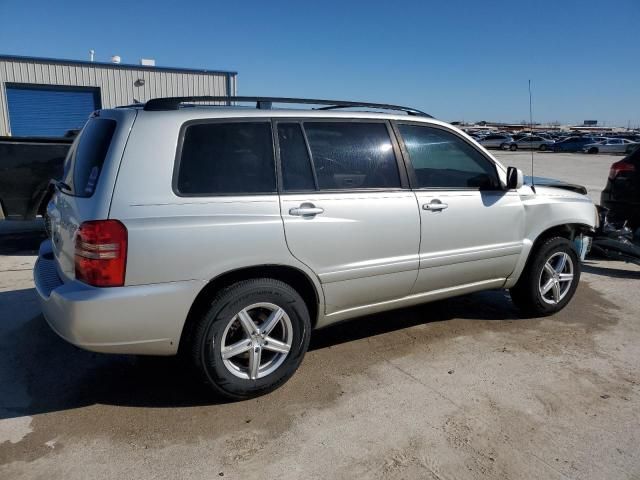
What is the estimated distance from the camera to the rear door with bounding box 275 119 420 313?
3.29 meters

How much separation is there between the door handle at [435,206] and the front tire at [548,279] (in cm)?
124

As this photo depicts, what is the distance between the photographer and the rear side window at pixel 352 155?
346 cm

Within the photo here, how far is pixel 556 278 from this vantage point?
4703 mm

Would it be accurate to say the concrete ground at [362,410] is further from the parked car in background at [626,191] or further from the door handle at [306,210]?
the parked car in background at [626,191]

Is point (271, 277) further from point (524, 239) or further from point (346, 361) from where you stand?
point (524, 239)

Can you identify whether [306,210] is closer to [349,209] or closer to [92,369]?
[349,209]

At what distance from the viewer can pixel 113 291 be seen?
8.98ft

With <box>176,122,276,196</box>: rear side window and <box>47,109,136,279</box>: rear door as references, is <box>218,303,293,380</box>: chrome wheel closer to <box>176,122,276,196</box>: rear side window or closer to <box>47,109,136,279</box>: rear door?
<box>176,122,276,196</box>: rear side window

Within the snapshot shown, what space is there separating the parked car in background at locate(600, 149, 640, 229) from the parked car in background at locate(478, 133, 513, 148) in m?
43.1

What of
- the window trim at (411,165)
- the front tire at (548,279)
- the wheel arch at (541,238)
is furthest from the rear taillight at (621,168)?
the window trim at (411,165)

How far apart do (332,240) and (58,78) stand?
18.6 meters

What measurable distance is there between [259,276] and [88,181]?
111 cm

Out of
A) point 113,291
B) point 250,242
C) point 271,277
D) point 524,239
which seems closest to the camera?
point 113,291

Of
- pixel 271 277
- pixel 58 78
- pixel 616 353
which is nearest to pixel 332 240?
pixel 271 277
